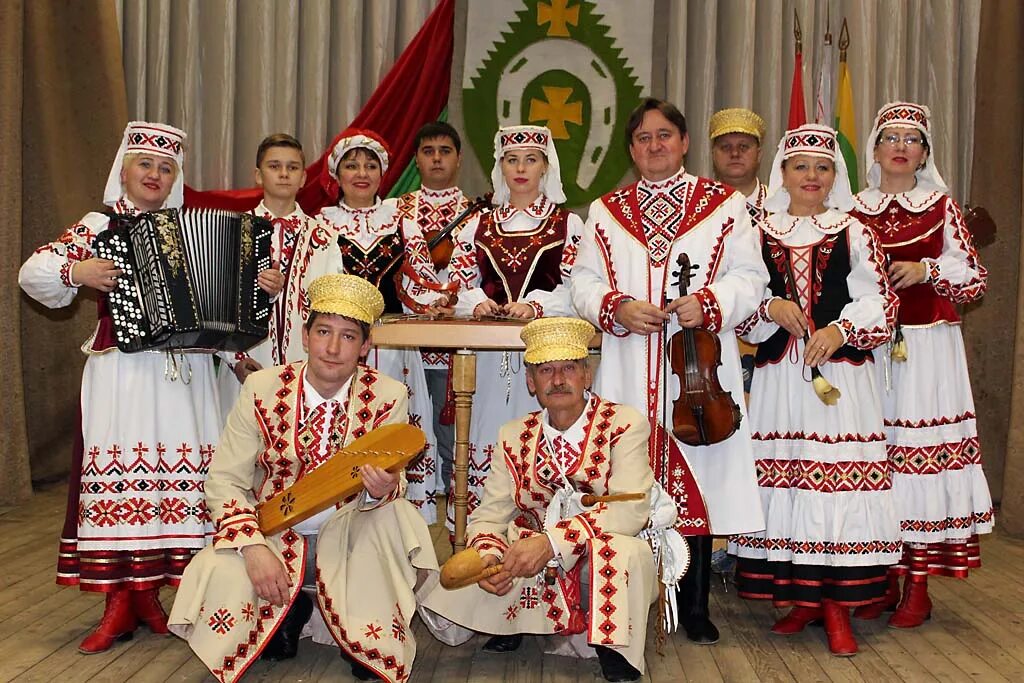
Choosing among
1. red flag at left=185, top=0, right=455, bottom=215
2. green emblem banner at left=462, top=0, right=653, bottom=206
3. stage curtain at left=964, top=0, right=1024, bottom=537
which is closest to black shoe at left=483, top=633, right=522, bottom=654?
stage curtain at left=964, top=0, right=1024, bottom=537

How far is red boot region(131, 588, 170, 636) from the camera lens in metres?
3.56

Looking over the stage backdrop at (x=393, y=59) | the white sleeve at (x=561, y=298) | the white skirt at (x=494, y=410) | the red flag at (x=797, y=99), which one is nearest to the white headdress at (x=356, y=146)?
the white skirt at (x=494, y=410)

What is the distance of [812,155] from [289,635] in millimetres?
2316

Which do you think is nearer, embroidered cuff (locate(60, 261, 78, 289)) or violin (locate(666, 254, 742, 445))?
violin (locate(666, 254, 742, 445))

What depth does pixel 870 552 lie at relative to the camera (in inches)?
137

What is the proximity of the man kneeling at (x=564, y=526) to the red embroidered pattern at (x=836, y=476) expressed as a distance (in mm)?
611

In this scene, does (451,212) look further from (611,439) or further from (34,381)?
(34,381)

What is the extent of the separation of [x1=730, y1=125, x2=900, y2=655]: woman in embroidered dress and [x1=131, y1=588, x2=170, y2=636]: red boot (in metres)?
1.93

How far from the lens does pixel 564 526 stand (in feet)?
10.1

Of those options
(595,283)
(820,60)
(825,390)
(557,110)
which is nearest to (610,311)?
(595,283)

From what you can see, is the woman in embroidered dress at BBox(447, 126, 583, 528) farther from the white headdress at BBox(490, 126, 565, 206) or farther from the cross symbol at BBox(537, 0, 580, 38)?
the cross symbol at BBox(537, 0, 580, 38)

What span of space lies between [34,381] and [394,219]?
2837 millimetres

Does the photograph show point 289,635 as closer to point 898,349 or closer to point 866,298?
point 866,298

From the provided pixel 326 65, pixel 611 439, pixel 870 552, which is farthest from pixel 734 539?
pixel 326 65
